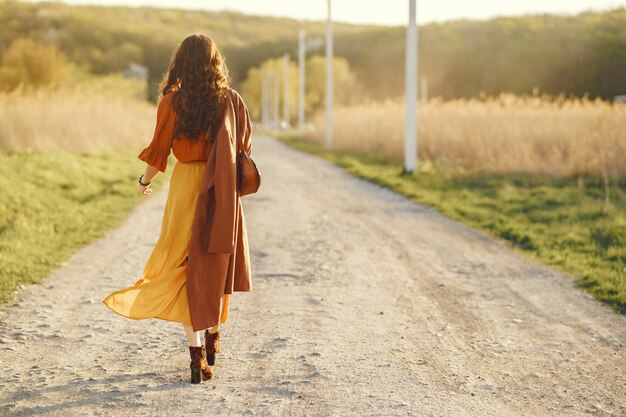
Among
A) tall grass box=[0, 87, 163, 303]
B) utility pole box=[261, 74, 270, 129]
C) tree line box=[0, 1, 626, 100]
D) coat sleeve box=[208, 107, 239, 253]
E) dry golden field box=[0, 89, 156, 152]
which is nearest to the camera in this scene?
coat sleeve box=[208, 107, 239, 253]

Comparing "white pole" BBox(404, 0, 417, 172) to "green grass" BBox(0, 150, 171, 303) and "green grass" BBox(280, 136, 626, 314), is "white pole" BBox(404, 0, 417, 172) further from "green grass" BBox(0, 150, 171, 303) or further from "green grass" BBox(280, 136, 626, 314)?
"green grass" BBox(0, 150, 171, 303)

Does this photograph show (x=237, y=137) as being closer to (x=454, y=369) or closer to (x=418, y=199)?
(x=454, y=369)

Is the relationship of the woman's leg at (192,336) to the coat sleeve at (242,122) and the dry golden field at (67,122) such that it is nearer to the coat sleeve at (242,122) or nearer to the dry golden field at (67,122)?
the coat sleeve at (242,122)

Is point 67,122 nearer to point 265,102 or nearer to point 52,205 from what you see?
point 52,205

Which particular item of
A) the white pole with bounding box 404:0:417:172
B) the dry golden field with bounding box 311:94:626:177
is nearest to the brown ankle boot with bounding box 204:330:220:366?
the dry golden field with bounding box 311:94:626:177

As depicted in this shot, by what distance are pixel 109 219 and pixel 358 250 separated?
12.4 ft

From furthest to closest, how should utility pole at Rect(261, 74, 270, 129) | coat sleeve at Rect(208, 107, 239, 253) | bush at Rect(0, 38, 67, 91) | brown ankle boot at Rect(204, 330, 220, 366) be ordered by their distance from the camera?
utility pole at Rect(261, 74, 270, 129)
bush at Rect(0, 38, 67, 91)
brown ankle boot at Rect(204, 330, 220, 366)
coat sleeve at Rect(208, 107, 239, 253)

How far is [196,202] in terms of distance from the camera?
4320mm

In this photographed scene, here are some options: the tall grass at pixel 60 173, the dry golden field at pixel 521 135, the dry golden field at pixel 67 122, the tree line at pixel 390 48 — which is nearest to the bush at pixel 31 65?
the tall grass at pixel 60 173

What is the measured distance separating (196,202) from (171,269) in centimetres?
40

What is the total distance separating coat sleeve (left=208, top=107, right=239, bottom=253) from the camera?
13.9 feet

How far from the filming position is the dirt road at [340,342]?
409 centimetres

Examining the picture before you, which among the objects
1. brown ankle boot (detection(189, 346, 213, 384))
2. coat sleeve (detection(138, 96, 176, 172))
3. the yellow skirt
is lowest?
brown ankle boot (detection(189, 346, 213, 384))

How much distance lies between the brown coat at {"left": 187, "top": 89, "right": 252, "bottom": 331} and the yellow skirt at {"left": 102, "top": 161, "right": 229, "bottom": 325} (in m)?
0.08
